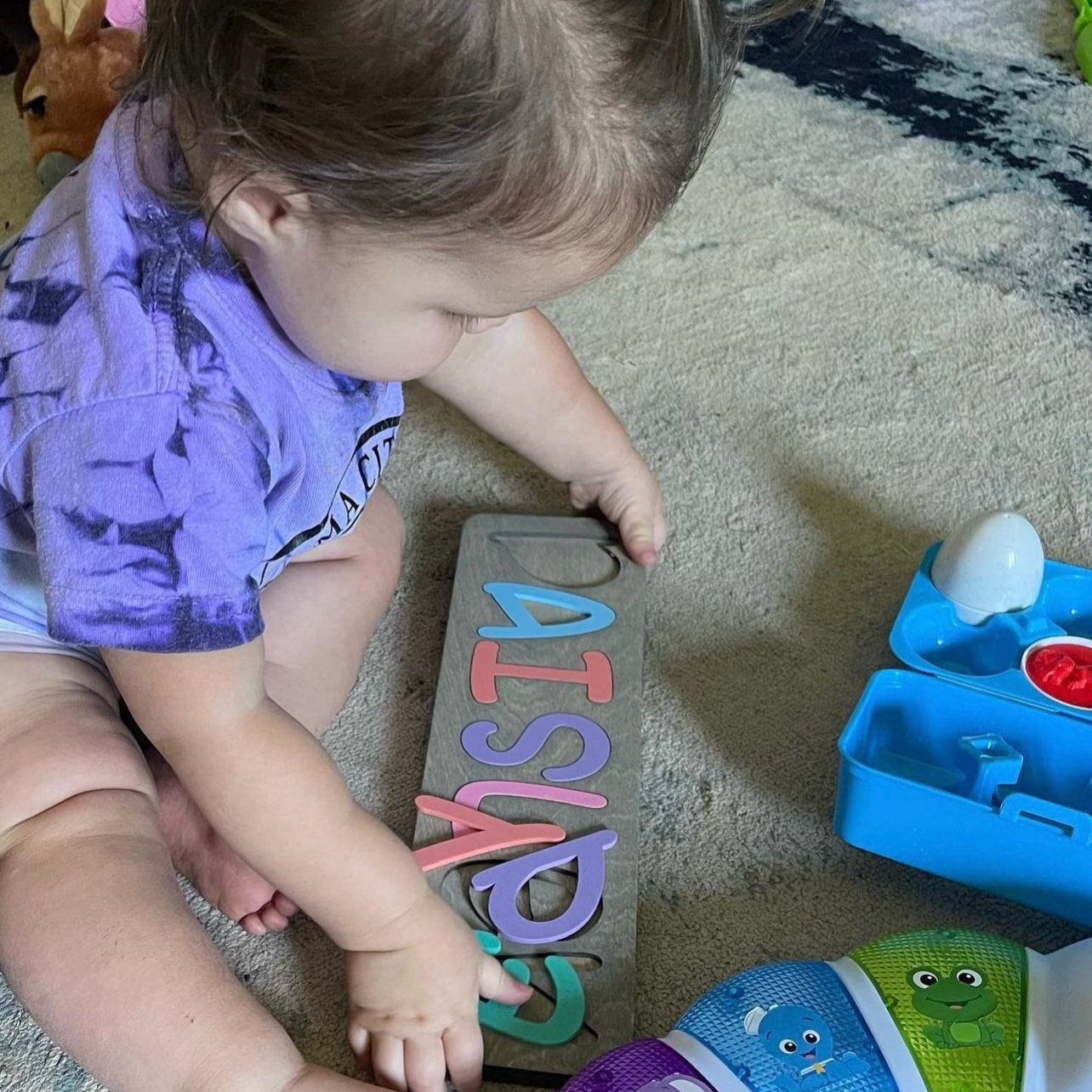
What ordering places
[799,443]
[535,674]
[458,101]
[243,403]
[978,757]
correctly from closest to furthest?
1. [458,101]
2. [243,403]
3. [978,757]
4. [535,674]
5. [799,443]

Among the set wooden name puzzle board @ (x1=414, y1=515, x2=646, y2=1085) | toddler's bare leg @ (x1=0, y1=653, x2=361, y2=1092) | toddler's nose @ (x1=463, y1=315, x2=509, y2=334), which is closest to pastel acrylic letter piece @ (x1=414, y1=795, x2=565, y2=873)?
wooden name puzzle board @ (x1=414, y1=515, x2=646, y2=1085)

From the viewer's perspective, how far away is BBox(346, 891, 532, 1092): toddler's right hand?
2.16 ft

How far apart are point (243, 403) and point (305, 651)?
228 mm

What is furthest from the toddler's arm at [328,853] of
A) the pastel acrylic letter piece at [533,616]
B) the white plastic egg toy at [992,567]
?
the white plastic egg toy at [992,567]

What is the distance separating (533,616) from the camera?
885 millimetres

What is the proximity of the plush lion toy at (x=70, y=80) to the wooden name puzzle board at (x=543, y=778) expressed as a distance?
477 millimetres

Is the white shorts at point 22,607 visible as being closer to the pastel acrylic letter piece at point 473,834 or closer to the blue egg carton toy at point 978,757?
the pastel acrylic letter piece at point 473,834

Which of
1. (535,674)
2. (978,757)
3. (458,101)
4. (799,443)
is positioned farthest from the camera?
(799,443)

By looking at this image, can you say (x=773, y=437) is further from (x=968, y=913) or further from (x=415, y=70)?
(x=415, y=70)

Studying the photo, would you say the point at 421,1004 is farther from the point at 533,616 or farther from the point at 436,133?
the point at 436,133

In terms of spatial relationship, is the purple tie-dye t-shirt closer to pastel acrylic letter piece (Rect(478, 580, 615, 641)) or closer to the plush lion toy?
pastel acrylic letter piece (Rect(478, 580, 615, 641))

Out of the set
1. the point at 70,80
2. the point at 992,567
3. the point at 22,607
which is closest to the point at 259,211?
the point at 22,607

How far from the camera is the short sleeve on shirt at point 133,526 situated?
0.58 metres

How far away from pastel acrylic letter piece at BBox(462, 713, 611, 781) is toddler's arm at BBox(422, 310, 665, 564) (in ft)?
0.47
